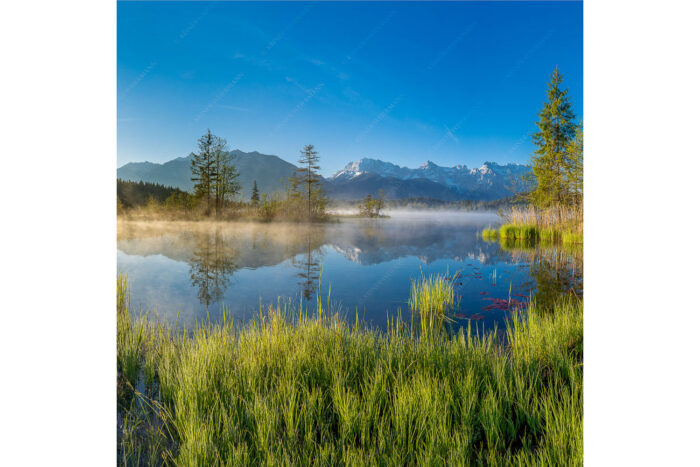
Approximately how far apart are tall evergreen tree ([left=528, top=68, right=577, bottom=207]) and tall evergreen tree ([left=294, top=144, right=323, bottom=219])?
2.54 metres

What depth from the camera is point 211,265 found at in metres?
3.26

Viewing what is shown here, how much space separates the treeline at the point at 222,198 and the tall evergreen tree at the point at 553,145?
2699 mm

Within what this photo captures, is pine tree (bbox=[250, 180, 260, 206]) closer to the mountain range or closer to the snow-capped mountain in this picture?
the mountain range

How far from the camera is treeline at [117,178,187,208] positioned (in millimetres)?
4234

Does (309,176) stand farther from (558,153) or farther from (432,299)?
(558,153)

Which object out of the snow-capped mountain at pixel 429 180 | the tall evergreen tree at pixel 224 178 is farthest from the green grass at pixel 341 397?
the tall evergreen tree at pixel 224 178

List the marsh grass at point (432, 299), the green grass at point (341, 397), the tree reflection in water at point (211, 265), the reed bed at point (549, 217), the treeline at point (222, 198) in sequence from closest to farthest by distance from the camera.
Answer: the green grass at point (341, 397) < the marsh grass at point (432, 299) < the tree reflection in water at point (211, 265) < the reed bed at point (549, 217) < the treeline at point (222, 198)

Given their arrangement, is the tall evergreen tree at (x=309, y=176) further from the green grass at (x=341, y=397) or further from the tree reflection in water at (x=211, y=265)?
the green grass at (x=341, y=397)

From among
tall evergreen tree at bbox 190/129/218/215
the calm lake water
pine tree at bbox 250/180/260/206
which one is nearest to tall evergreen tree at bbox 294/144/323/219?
the calm lake water

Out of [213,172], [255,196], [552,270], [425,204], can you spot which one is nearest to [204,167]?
[213,172]

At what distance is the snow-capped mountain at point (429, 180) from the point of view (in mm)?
3709
